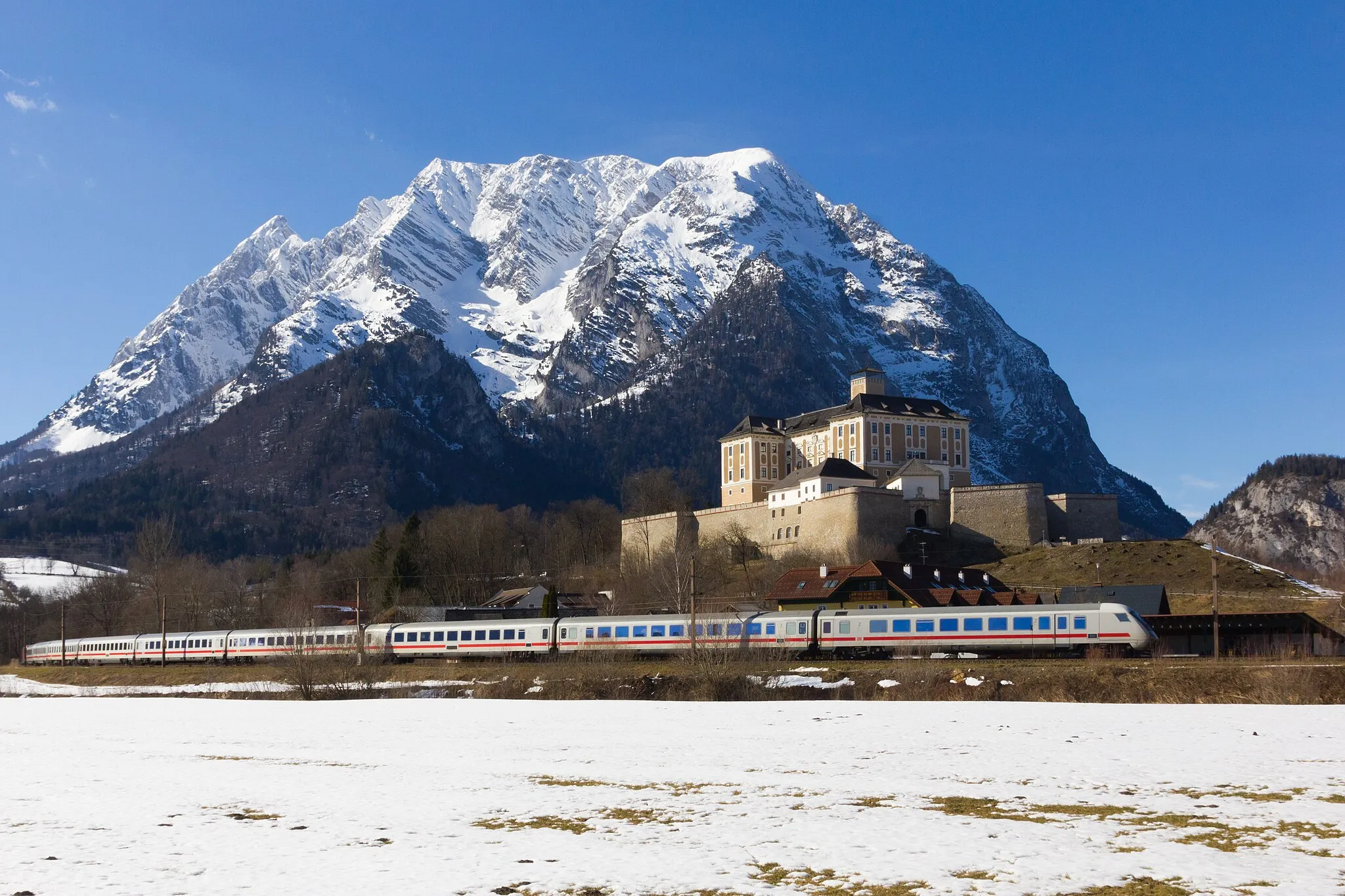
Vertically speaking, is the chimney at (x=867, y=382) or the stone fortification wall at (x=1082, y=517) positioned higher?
the chimney at (x=867, y=382)

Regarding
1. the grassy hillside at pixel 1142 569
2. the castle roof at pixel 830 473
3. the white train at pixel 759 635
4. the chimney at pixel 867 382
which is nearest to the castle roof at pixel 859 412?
the chimney at pixel 867 382

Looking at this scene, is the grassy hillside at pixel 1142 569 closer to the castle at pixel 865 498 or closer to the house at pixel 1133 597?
the castle at pixel 865 498

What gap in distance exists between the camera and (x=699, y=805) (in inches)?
778

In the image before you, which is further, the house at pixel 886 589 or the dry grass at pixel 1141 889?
the house at pixel 886 589

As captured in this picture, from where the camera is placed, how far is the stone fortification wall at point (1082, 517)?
101 m

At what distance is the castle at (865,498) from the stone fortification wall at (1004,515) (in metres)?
0.08

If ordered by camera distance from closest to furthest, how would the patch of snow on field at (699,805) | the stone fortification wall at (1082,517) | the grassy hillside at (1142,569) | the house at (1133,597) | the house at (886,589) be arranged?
1. the patch of snow on field at (699,805)
2. the house at (1133,597)
3. the house at (886,589)
4. the grassy hillside at (1142,569)
5. the stone fortification wall at (1082,517)

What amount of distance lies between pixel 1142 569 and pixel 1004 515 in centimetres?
1757

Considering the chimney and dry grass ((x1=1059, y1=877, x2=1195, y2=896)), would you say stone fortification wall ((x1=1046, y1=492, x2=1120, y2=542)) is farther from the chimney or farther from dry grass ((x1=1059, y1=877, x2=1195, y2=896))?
dry grass ((x1=1059, y1=877, x2=1195, y2=896))

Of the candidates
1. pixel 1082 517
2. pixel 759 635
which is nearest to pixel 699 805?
pixel 759 635

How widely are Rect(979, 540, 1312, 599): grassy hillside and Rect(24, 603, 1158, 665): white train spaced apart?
31337 mm

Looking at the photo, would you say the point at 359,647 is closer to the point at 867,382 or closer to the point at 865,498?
the point at 865,498

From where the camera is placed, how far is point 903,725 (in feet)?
105

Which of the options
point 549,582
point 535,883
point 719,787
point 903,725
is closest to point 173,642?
point 549,582
